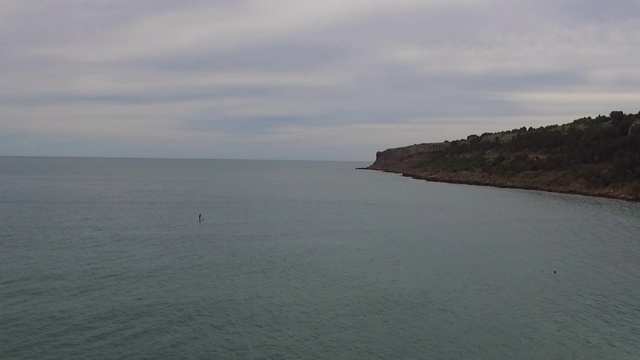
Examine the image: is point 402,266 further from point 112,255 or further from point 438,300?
point 112,255

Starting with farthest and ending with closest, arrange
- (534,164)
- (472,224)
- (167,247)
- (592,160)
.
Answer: (534,164) → (592,160) → (472,224) → (167,247)

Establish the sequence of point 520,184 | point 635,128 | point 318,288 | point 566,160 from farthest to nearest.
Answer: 1. point 520,184
2. point 566,160
3. point 635,128
4. point 318,288

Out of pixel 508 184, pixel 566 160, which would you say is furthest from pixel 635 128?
pixel 508 184

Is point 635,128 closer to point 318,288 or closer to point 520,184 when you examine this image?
point 520,184

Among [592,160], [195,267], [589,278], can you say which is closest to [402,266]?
[589,278]

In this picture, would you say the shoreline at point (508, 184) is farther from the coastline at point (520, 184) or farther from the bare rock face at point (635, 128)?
the bare rock face at point (635, 128)

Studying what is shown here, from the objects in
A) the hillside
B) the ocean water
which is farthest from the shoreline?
the ocean water
